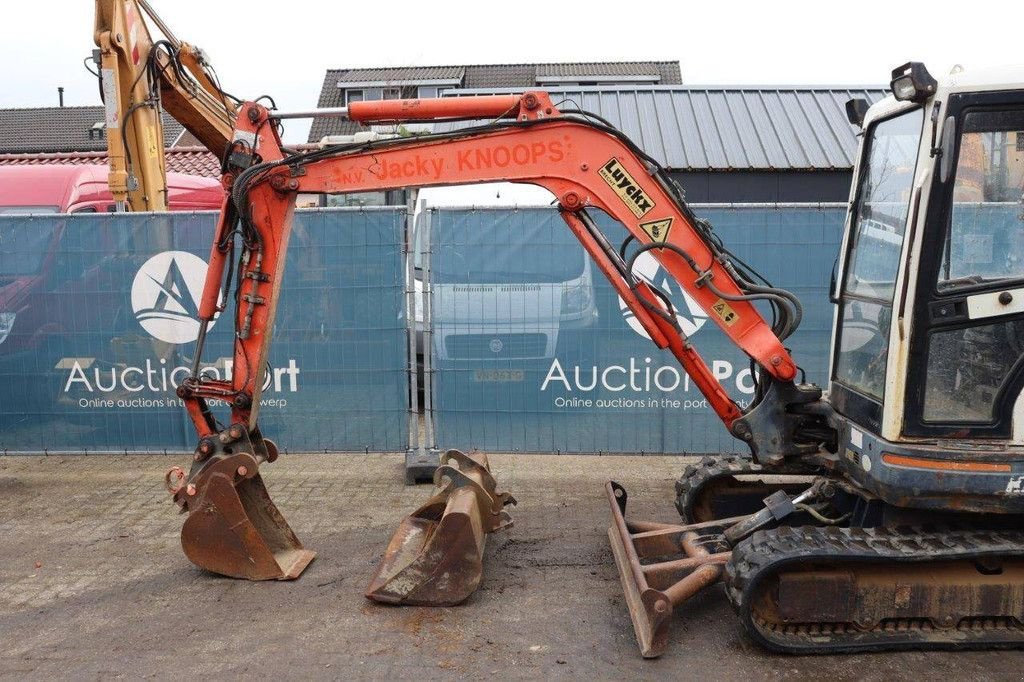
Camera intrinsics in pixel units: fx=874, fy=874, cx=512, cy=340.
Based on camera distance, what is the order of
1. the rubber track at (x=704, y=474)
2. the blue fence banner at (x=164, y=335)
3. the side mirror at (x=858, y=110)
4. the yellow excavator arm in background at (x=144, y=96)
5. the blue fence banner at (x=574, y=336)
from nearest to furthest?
the side mirror at (x=858, y=110) → the rubber track at (x=704, y=474) → the yellow excavator arm in background at (x=144, y=96) → the blue fence banner at (x=574, y=336) → the blue fence banner at (x=164, y=335)

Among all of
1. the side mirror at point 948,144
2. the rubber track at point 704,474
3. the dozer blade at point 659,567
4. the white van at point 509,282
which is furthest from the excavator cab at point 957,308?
the white van at point 509,282

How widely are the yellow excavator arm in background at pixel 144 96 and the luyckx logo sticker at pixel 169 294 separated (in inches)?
20.6

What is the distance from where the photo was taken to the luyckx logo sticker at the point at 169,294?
7891 mm

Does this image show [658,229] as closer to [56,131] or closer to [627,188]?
[627,188]

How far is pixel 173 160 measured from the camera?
63.1 feet

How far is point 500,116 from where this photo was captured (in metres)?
5.00

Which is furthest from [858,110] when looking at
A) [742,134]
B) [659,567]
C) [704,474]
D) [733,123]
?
[733,123]

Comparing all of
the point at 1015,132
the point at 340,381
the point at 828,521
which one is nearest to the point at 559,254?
the point at 340,381

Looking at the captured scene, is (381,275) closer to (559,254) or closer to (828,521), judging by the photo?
(559,254)

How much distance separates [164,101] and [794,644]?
6.60m

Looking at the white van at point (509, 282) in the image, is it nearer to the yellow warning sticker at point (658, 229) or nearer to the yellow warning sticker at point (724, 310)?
the yellow warning sticker at point (658, 229)

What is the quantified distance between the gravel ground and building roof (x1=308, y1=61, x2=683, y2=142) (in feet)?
76.9

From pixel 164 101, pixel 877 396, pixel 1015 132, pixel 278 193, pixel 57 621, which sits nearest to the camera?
pixel 1015 132

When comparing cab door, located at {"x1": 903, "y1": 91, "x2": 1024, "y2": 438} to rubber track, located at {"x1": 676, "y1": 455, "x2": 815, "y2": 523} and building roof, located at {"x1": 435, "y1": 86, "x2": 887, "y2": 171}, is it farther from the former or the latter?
building roof, located at {"x1": 435, "y1": 86, "x2": 887, "y2": 171}
